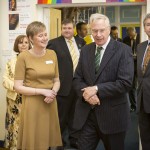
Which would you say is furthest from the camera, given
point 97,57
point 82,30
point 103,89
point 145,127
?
point 82,30

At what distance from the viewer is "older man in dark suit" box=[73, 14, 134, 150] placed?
7.34ft

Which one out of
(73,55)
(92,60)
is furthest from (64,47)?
(92,60)

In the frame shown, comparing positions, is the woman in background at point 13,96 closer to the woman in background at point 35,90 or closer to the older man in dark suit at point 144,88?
the woman in background at point 35,90

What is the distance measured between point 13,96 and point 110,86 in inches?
60.4

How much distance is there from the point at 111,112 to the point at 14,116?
1.54m

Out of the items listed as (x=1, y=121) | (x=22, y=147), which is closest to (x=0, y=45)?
(x=1, y=121)

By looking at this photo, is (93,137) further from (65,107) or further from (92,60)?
(65,107)

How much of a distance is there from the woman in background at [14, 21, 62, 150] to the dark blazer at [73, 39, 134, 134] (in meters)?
0.40

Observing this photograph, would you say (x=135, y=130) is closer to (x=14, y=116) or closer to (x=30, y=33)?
(x=14, y=116)

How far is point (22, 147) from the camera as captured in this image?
265 cm

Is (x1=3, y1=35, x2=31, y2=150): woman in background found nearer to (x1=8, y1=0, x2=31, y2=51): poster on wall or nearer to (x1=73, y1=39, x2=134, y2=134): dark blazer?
(x1=8, y1=0, x2=31, y2=51): poster on wall

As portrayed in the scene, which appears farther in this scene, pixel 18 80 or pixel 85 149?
pixel 18 80

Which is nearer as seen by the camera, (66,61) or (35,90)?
(35,90)

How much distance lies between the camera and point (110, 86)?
2.21 m
